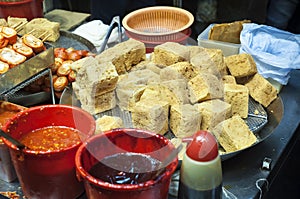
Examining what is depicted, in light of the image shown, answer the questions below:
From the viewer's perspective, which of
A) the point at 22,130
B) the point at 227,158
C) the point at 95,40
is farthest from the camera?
the point at 95,40

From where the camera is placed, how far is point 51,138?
3.56 ft

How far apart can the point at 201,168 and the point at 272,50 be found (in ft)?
2.95

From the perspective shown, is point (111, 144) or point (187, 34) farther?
point (187, 34)

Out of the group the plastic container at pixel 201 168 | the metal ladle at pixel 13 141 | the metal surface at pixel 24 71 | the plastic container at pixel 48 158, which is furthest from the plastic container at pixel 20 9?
the plastic container at pixel 201 168

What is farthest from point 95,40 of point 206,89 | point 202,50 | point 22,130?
point 22,130

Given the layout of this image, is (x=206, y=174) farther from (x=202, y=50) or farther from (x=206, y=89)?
(x=202, y=50)

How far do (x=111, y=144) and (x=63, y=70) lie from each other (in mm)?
591

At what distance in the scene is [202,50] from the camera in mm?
1499

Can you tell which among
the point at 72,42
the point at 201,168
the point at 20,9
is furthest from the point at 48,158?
the point at 20,9

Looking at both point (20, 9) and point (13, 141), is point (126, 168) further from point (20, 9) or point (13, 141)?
point (20, 9)

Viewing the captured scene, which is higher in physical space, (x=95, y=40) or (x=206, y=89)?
(x=206, y=89)

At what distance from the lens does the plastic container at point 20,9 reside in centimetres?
198

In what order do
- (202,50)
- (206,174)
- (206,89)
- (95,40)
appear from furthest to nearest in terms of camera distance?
(95,40) → (202,50) → (206,89) → (206,174)

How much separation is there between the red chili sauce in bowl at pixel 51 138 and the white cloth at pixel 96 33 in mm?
807
